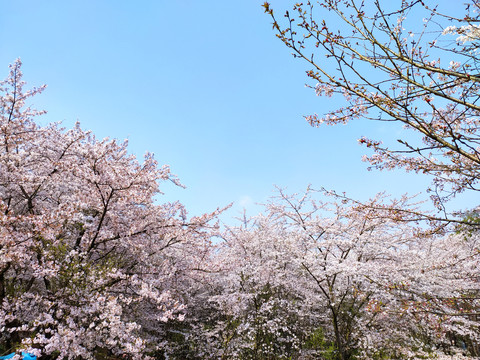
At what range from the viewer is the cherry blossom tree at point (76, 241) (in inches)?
202

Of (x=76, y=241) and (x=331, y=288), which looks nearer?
(x=76, y=241)

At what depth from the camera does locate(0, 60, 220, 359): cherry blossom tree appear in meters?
5.14

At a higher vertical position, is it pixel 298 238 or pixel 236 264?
pixel 298 238

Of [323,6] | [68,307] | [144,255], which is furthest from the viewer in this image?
[144,255]

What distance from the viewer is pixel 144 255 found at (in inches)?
274

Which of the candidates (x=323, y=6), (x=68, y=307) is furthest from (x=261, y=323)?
(x=323, y=6)

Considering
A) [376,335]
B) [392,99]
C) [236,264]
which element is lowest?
[376,335]

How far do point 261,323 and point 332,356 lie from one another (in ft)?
8.95

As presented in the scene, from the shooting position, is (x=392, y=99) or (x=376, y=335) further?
(x=376, y=335)

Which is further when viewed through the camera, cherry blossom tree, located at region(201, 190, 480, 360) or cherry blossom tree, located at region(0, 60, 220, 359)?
cherry blossom tree, located at region(201, 190, 480, 360)

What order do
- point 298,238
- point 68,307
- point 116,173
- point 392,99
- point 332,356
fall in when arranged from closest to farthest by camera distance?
point 392,99, point 68,307, point 116,173, point 332,356, point 298,238

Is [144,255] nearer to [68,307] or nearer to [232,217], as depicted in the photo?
[68,307]

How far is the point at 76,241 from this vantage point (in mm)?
6938

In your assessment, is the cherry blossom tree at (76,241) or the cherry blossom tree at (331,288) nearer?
the cherry blossom tree at (76,241)
